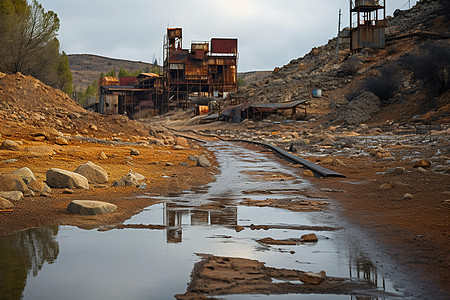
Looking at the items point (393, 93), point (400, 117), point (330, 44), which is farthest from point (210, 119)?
point (330, 44)

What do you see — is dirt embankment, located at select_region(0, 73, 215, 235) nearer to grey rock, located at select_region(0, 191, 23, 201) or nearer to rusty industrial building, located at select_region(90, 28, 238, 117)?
grey rock, located at select_region(0, 191, 23, 201)

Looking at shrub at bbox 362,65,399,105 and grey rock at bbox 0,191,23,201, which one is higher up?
shrub at bbox 362,65,399,105

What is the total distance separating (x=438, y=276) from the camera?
3578 mm

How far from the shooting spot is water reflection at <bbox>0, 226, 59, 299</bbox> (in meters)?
3.29

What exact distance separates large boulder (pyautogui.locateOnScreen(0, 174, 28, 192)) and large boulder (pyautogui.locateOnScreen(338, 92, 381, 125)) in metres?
27.9

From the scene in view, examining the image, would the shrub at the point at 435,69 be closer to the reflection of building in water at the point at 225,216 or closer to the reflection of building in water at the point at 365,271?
the reflection of building in water at the point at 225,216

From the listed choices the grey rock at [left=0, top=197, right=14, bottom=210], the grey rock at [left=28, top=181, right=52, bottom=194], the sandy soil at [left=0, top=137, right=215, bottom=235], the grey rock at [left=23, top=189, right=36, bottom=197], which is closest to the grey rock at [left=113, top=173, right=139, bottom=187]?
the sandy soil at [left=0, top=137, right=215, bottom=235]

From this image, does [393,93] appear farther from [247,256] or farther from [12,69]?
[247,256]

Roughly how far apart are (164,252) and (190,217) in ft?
5.69

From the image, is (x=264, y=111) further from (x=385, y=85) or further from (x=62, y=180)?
(x=62, y=180)

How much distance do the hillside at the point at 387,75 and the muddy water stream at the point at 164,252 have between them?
20264mm

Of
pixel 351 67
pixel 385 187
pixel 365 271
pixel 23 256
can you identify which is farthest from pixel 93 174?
pixel 351 67

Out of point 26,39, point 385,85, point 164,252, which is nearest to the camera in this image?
point 164,252

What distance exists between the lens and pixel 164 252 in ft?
14.1
